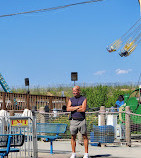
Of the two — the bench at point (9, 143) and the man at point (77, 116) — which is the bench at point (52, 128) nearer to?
the man at point (77, 116)

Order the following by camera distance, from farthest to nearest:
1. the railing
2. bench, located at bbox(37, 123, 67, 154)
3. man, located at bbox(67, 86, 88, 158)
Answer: the railing < bench, located at bbox(37, 123, 67, 154) < man, located at bbox(67, 86, 88, 158)

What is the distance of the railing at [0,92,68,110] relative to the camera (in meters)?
31.0

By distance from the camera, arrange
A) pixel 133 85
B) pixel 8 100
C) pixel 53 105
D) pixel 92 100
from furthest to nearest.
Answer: pixel 133 85
pixel 92 100
pixel 53 105
pixel 8 100

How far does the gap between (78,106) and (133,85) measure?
6504 centimetres

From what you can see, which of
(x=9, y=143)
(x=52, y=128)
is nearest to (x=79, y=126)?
(x=52, y=128)

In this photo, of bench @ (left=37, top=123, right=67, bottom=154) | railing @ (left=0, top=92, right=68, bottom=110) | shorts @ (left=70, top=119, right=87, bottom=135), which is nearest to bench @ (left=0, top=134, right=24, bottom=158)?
shorts @ (left=70, top=119, right=87, bottom=135)

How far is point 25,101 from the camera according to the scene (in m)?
32.5

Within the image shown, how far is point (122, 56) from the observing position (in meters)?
41.3

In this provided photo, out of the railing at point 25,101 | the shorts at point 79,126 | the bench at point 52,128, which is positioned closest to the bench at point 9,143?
the shorts at point 79,126

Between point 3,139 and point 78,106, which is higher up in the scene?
point 78,106

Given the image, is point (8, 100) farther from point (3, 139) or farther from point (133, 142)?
point (3, 139)

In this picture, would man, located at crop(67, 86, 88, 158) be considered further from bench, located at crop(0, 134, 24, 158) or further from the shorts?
bench, located at crop(0, 134, 24, 158)

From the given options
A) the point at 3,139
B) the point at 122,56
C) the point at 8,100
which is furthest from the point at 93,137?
the point at 122,56

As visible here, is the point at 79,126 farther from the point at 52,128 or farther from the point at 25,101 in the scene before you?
the point at 25,101
